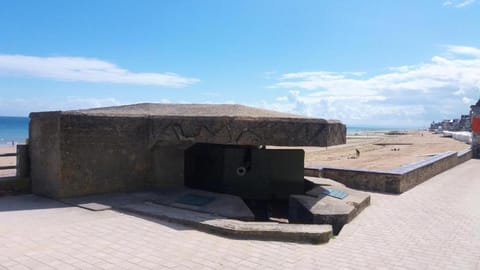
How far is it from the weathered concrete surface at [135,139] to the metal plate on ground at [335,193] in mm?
1126

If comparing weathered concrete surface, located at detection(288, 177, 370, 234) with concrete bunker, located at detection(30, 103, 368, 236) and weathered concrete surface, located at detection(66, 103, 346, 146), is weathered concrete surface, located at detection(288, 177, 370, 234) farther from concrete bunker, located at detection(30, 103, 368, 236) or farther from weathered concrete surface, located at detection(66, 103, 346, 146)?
weathered concrete surface, located at detection(66, 103, 346, 146)

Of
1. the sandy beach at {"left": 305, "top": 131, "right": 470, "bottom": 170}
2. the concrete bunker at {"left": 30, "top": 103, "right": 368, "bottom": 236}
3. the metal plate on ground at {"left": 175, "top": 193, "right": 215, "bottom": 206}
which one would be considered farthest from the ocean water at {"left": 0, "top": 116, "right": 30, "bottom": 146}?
the metal plate on ground at {"left": 175, "top": 193, "right": 215, "bottom": 206}

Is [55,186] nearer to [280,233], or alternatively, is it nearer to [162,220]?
[162,220]

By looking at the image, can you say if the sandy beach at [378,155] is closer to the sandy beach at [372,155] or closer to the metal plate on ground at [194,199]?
the sandy beach at [372,155]

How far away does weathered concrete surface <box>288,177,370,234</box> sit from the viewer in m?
7.14

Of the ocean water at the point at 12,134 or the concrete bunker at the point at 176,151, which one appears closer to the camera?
the concrete bunker at the point at 176,151

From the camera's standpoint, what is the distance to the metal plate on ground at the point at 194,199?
24.7 feet

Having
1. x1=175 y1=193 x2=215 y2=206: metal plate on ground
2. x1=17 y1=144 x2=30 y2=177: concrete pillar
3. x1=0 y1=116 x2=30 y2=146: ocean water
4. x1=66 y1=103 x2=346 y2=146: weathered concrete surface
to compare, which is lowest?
x1=0 y1=116 x2=30 y2=146: ocean water

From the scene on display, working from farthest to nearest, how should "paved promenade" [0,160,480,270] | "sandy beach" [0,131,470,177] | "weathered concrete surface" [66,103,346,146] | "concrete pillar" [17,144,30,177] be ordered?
"sandy beach" [0,131,470,177]
"concrete pillar" [17,144,30,177]
"weathered concrete surface" [66,103,346,146]
"paved promenade" [0,160,480,270]

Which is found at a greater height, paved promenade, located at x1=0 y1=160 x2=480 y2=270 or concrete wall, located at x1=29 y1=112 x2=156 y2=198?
concrete wall, located at x1=29 y1=112 x2=156 y2=198

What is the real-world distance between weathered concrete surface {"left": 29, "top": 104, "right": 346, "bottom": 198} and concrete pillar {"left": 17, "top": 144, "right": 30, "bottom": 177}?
0.48 ft

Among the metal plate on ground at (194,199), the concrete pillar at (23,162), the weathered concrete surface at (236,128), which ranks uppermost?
the weathered concrete surface at (236,128)

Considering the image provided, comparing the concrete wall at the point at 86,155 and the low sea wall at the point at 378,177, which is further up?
the concrete wall at the point at 86,155

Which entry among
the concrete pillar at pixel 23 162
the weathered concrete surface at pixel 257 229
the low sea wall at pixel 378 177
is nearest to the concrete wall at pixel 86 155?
the concrete pillar at pixel 23 162
